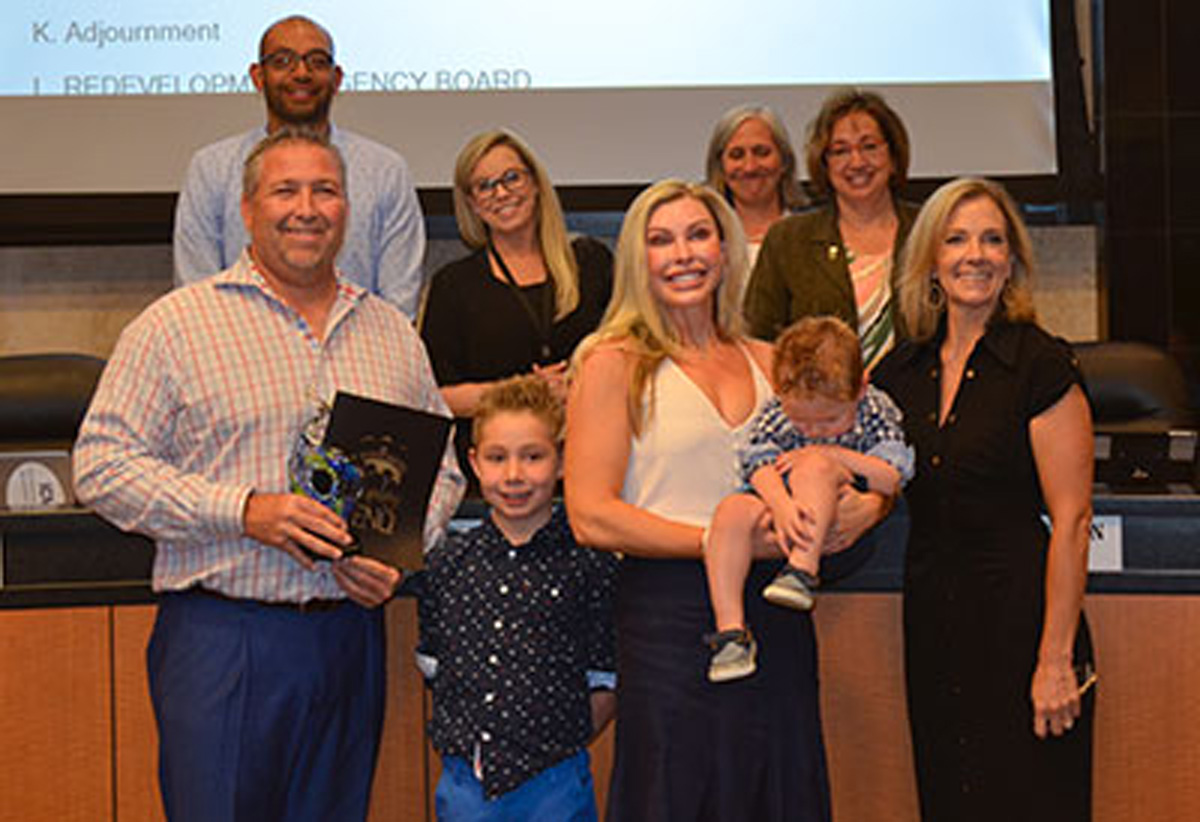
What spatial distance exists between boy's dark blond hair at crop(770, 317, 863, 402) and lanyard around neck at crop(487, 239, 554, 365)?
4.10 ft

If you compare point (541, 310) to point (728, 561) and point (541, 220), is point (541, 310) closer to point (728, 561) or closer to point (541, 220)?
point (541, 220)

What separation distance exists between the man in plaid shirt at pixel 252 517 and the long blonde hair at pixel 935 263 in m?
1.10

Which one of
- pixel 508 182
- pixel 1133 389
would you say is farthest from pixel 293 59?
pixel 1133 389

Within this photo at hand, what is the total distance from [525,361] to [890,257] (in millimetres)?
992

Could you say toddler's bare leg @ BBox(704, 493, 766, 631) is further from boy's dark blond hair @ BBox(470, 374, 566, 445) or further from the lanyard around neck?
the lanyard around neck

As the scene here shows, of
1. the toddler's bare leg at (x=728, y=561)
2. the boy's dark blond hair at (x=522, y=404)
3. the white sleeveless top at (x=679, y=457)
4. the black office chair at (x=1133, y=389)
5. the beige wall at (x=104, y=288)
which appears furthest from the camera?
the beige wall at (x=104, y=288)

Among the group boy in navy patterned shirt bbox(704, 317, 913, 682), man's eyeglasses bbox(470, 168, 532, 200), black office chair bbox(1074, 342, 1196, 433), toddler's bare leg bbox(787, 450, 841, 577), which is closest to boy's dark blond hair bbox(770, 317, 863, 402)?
boy in navy patterned shirt bbox(704, 317, 913, 682)

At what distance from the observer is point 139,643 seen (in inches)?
130

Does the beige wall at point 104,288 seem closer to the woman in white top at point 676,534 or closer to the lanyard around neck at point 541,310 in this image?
the lanyard around neck at point 541,310

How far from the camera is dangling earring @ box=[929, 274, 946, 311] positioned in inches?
121

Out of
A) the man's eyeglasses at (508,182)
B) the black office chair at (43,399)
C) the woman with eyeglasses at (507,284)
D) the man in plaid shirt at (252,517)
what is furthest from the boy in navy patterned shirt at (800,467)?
the black office chair at (43,399)

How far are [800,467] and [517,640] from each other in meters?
0.58

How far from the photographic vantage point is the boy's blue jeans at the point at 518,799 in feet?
9.05

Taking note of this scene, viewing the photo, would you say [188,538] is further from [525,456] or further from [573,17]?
[573,17]
